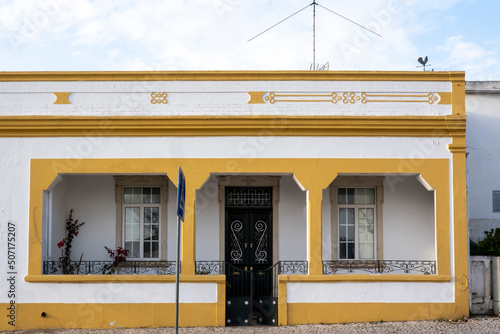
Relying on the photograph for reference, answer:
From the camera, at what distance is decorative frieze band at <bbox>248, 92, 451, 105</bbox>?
1109 centimetres

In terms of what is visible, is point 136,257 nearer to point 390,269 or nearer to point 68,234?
point 68,234

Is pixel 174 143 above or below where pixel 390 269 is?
above

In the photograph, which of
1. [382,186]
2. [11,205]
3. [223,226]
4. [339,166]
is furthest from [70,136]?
[382,186]

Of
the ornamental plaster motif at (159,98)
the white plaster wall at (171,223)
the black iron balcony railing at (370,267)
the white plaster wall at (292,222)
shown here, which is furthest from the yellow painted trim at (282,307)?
the ornamental plaster motif at (159,98)

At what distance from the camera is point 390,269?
11.6 meters

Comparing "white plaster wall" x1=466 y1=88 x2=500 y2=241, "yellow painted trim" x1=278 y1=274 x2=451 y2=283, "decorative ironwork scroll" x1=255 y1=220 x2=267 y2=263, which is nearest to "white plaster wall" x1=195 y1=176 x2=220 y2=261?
"decorative ironwork scroll" x1=255 y1=220 x2=267 y2=263

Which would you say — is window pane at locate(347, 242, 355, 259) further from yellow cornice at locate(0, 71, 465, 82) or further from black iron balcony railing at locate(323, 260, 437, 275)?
yellow cornice at locate(0, 71, 465, 82)

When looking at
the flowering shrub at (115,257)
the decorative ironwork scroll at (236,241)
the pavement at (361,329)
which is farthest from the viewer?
the decorative ironwork scroll at (236,241)

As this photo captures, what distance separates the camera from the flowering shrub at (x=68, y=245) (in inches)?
450

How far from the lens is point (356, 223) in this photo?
1229cm

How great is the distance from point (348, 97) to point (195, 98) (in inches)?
117

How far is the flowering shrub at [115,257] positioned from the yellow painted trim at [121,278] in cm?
95

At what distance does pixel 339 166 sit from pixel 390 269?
2457 mm

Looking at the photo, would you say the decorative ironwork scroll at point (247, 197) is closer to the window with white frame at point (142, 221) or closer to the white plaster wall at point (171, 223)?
the white plaster wall at point (171, 223)
